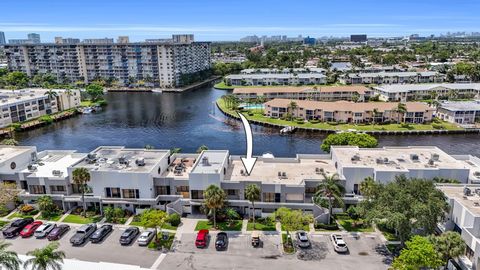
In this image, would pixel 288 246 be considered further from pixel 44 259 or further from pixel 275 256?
pixel 44 259

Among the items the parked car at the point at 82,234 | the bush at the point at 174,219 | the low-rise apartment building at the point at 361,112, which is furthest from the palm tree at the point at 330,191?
the low-rise apartment building at the point at 361,112

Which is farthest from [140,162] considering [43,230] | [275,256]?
[275,256]

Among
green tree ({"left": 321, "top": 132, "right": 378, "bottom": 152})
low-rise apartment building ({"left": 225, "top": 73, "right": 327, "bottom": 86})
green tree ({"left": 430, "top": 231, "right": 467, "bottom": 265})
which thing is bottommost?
green tree ({"left": 430, "top": 231, "right": 467, "bottom": 265})

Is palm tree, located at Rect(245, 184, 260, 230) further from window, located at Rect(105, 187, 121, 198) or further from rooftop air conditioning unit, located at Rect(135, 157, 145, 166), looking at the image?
window, located at Rect(105, 187, 121, 198)

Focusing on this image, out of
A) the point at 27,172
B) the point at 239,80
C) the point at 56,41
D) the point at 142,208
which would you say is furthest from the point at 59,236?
the point at 56,41

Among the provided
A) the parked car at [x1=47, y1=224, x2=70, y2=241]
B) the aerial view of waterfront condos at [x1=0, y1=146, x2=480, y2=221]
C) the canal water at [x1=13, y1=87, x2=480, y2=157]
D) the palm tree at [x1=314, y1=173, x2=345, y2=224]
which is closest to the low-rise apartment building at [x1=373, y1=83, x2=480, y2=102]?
the canal water at [x1=13, y1=87, x2=480, y2=157]

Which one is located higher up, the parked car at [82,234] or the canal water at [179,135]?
the parked car at [82,234]

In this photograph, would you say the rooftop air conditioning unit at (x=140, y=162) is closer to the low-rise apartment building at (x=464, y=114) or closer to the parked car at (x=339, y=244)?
the parked car at (x=339, y=244)
